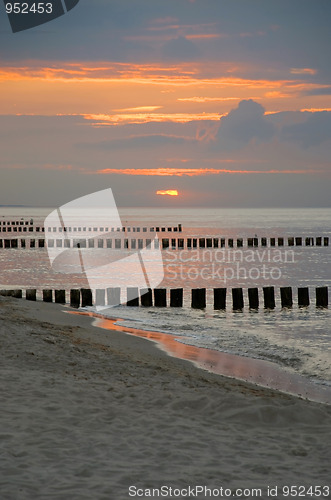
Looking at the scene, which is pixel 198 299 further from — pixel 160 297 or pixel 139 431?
pixel 139 431

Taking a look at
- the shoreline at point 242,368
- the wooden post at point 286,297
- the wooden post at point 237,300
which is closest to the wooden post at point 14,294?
the shoreline at point 242,368

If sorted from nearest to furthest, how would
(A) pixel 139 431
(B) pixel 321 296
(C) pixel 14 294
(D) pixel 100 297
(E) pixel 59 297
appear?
(A) pixel 139 431 < (C) pixel 14 294 < (E) pixel 59 297 < (D) pixel 100 297 < (B) pixel 321 296

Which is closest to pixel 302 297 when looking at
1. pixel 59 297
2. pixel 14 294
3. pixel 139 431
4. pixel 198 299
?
pixel 198 299

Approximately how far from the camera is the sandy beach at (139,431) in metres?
5.93

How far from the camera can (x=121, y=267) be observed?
4034 cm

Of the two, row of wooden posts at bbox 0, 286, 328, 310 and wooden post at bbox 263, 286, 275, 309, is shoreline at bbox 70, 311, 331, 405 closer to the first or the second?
row of wooden posts at bbox 0, 286, 328, 310

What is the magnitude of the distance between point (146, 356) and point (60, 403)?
16.6ft

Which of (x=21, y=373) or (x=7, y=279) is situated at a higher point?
(x=21, y=373)

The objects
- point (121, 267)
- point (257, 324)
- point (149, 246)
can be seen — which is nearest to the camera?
point (257, 324)

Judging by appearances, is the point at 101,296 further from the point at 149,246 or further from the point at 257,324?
the point at 149,246

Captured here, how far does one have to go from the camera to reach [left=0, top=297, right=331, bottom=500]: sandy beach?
5934mm

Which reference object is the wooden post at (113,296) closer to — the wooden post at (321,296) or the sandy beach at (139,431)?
the wooden post at (321,296)

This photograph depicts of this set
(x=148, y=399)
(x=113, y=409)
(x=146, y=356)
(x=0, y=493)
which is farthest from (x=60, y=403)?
(x=146, y=356)

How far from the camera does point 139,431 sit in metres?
7.30
